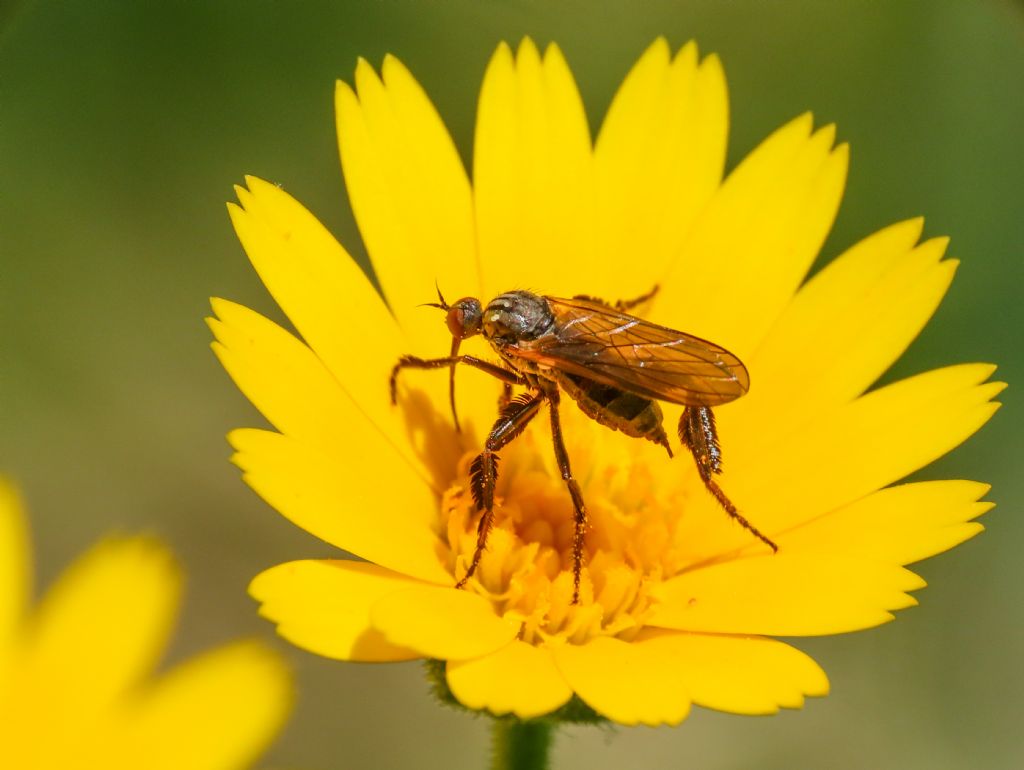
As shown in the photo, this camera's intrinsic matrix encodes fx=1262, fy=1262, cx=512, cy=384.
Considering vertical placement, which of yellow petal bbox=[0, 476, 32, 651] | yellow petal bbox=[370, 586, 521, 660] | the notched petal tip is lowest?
yellow petal bbox=[370, 586, 521, 660]

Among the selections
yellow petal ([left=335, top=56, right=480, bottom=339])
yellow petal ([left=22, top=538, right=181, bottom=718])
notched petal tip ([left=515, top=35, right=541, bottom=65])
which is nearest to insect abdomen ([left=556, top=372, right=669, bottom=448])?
yellow petal ([left=335, top=56, right=480, bottom=339])

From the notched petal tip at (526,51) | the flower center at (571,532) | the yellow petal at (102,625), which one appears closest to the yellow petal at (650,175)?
the notched petal tip at (526,51)

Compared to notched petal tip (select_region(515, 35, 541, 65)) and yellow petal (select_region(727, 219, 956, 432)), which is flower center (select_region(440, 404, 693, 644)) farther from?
notched petal tip (select_region(515, 35, 541, 65))

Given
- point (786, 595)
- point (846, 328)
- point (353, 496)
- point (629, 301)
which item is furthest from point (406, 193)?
point (786, 595)

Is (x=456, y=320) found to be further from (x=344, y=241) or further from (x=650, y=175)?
(x=344, y=241)

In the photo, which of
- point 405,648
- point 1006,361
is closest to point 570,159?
point 405,648
